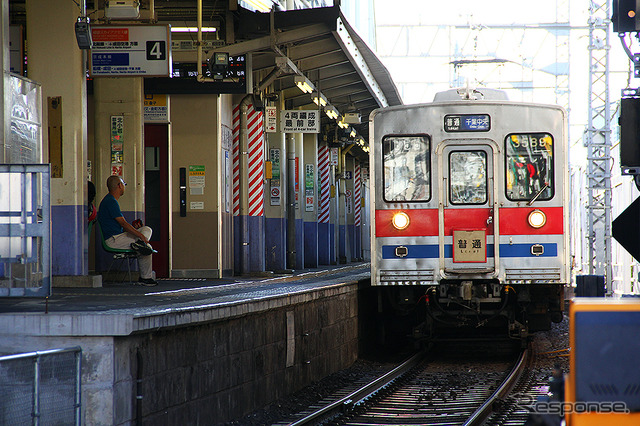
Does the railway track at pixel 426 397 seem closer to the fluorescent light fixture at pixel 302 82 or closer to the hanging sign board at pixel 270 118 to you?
the fluorescent light fixture at pixel 302 82

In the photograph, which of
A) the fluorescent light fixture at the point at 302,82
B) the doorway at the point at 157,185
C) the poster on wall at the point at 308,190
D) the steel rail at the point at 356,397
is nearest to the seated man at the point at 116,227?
the steel rail at the point at 356,397

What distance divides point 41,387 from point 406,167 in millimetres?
7462

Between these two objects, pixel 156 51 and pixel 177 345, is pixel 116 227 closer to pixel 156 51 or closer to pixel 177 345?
pixel 156 51

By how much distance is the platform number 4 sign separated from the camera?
11.8 metres

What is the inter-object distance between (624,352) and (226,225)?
13970 millimetres

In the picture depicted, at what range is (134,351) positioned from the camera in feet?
20.7

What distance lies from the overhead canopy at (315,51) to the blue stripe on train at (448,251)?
4.35 m

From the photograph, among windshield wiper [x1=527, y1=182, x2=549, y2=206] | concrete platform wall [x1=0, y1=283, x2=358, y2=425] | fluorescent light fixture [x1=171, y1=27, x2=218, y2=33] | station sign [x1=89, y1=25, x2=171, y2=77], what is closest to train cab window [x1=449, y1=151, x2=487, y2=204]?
windshield wiper [x1=527, y1=182, x2=549, y2=206]

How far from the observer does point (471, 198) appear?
1208cm

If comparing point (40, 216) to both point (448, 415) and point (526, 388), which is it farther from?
point (526, 388)

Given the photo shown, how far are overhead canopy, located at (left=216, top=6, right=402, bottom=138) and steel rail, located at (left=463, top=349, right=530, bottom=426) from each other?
619cm

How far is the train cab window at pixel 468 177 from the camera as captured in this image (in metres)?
12.1

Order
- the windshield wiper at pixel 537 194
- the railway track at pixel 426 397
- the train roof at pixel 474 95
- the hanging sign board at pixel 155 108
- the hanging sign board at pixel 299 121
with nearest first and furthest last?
the railway track at pixel 426 397 < the windshield wiper at pixel 537 194 < the train roof at pixel 474 95 < the hanging sign board at pixel 155 108 < the hanging sign board at pixel 299 121

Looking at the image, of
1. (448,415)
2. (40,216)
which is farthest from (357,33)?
(40,216)
